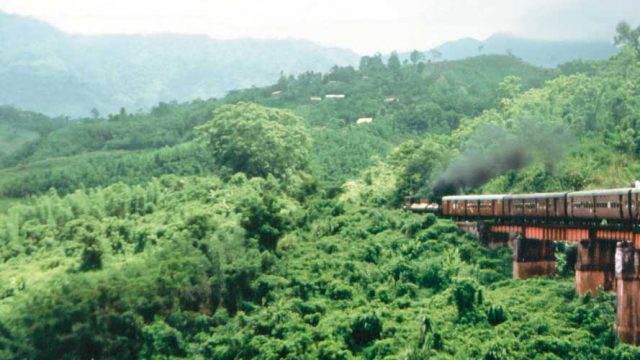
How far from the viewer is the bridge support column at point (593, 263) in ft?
99.5

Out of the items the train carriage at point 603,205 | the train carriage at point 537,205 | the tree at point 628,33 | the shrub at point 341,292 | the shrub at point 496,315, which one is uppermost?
the tree at point 628,33

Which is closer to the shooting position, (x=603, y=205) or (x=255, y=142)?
(x=603, y=205)

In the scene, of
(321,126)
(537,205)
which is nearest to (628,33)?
(321,126)

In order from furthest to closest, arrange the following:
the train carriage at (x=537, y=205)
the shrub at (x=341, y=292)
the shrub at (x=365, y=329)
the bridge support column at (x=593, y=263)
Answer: the shrub at (x=341, y=292) < the train carriage at (x=537, y=205) < the shrub at (x=365, y=329) < the bridge support column at (x=593, y=263)

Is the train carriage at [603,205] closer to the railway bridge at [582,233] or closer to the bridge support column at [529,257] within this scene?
the railway bridge at [582,233]

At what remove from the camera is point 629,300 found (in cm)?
2617

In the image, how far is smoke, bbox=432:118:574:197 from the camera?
51469 mm

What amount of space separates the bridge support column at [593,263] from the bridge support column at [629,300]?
13.1ft

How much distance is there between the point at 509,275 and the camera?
37.3m

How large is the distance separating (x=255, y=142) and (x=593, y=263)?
39.2 metres

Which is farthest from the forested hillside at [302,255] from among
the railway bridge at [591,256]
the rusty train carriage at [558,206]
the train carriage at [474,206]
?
the rusty train carriage at [558,206]

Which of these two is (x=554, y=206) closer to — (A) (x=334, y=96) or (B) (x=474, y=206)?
(B) (x=474, y=206)

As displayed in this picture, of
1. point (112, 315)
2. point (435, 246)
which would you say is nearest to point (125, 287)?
point (112, 315)

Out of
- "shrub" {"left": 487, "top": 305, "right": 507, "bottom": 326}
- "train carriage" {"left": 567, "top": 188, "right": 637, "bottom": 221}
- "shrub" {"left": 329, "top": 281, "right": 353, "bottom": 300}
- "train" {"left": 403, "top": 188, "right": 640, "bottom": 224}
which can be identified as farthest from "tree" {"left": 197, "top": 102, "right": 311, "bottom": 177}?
"shrub" {"left": 487, "top": 305, "right": 507, "bottom": 326}
